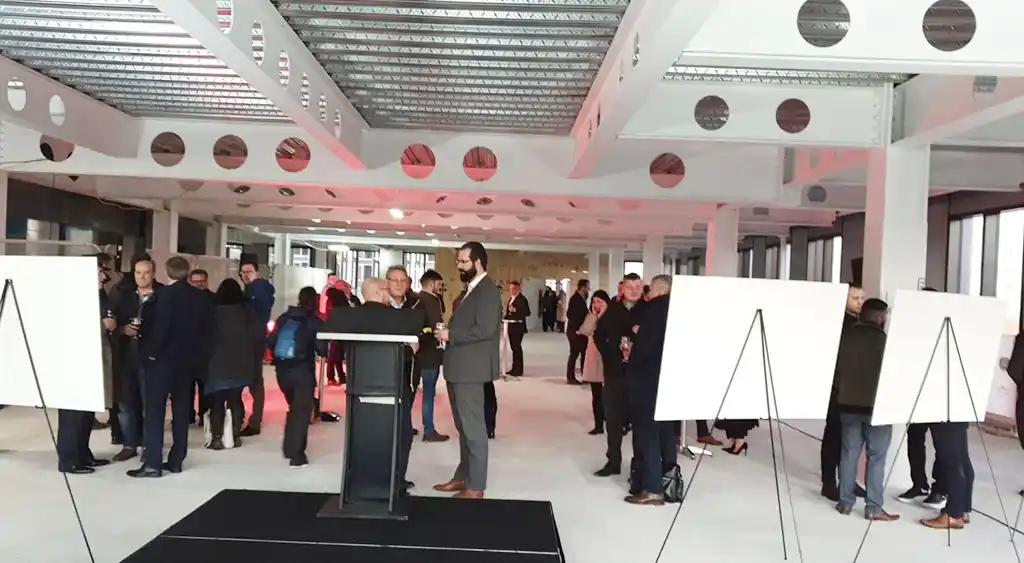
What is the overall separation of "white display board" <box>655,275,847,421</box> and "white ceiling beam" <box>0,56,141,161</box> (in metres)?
5.16

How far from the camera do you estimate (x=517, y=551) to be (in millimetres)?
3805

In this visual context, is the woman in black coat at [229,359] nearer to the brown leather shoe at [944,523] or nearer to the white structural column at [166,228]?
the brown leather shoe at [944,523]

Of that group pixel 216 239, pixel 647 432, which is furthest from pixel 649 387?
pixel 216 239

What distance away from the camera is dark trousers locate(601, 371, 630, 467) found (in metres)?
6.17

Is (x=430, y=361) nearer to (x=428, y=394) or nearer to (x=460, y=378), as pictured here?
(x=428, y=394)

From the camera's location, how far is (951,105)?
5.45 metres

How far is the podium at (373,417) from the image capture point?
4.23 meters

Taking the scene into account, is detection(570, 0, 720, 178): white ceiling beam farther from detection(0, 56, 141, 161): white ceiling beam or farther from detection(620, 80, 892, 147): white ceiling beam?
detection(0, 56, 141, 161): white ceiling beam

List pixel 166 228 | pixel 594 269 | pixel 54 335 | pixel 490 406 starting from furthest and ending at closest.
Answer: pixel 594 269 → pixel 166 228 → pixel 490 406 → pixel 54 335

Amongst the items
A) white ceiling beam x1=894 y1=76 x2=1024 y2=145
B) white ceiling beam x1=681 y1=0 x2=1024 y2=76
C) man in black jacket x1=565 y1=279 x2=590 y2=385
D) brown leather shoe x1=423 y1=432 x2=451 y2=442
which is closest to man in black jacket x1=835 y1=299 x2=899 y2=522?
white ceiling beam x1=894 y1=76 x2=1024 y2=145

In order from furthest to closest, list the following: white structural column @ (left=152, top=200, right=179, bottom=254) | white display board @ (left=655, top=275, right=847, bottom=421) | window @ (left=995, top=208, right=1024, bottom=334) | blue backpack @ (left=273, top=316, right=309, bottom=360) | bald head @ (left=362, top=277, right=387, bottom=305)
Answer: white structural column @ (left=152, top=200, right=179, bottom=254) < window @ (left=995, top=208, right=1024, bottom=334) < blue backpack @ (left=273, top=316, right=309, bottom=360) < bald head @ (left=362, top=277, right=387, bottom=305) < white display board @ (left=655, top=275, right=847, bottom=421)

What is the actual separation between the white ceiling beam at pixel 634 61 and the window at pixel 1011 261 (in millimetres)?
6133

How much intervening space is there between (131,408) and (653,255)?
43.0ft

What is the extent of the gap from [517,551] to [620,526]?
4.41 feet
